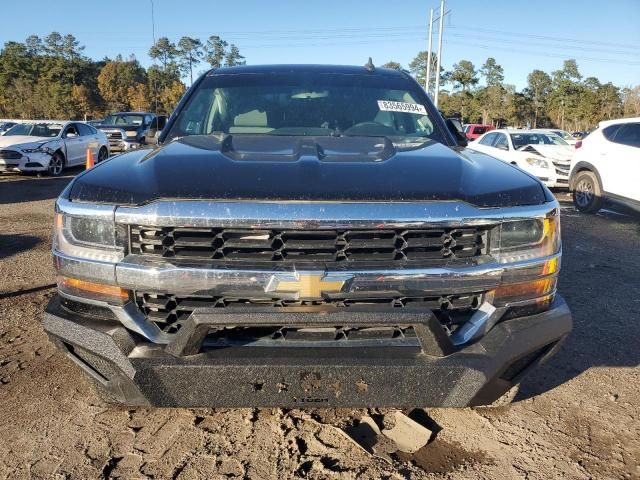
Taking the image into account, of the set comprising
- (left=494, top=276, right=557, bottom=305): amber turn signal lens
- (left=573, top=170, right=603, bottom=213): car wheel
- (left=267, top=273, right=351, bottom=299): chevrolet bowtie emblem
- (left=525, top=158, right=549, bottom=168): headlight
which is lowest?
(left=573, top=170, right=603, bottom=213): car wheel

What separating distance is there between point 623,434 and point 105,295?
2.65 meters

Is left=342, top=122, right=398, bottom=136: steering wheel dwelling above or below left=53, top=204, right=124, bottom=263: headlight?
above

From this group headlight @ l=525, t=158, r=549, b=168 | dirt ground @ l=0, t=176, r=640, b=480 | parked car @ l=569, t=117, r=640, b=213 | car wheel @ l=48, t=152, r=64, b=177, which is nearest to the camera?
dirt ground @ l=0, t=176, r=640, b=480

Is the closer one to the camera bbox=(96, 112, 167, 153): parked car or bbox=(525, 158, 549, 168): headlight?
bbox=(525, 158, 549, 168): headlight

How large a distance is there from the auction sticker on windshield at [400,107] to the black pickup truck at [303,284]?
1.39 m

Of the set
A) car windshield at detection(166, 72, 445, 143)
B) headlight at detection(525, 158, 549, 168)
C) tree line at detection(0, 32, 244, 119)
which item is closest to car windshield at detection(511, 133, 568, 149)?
headlight at detection(525, 158, 549, 168)

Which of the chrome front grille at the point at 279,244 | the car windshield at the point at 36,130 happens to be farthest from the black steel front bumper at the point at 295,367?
the car windshield at the point at 36,130

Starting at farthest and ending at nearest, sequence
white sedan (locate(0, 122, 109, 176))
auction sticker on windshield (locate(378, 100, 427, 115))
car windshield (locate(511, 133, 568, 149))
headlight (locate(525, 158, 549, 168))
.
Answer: white sedan (locate(0, 122, 109, 176))
car windshield (locate(511, 133, 568, 149))
headlight (locate(525, 158, 549, 168))
auction sticker on windshield (locate(378, 100, 427, 115))

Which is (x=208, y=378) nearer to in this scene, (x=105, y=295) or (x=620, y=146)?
(x=105, y=295)

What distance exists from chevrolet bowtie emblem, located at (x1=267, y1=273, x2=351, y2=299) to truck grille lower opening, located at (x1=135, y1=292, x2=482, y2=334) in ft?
0.17

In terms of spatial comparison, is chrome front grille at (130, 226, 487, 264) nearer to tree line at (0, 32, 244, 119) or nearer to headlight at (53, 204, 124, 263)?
headlight at (53, 204, 124, 263)

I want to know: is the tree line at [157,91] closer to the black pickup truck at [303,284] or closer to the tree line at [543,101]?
the tree line at [543,101]

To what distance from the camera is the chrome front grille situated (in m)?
2.09

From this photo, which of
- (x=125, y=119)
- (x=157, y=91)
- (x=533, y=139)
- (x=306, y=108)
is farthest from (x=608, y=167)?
(x=157, y=91)
